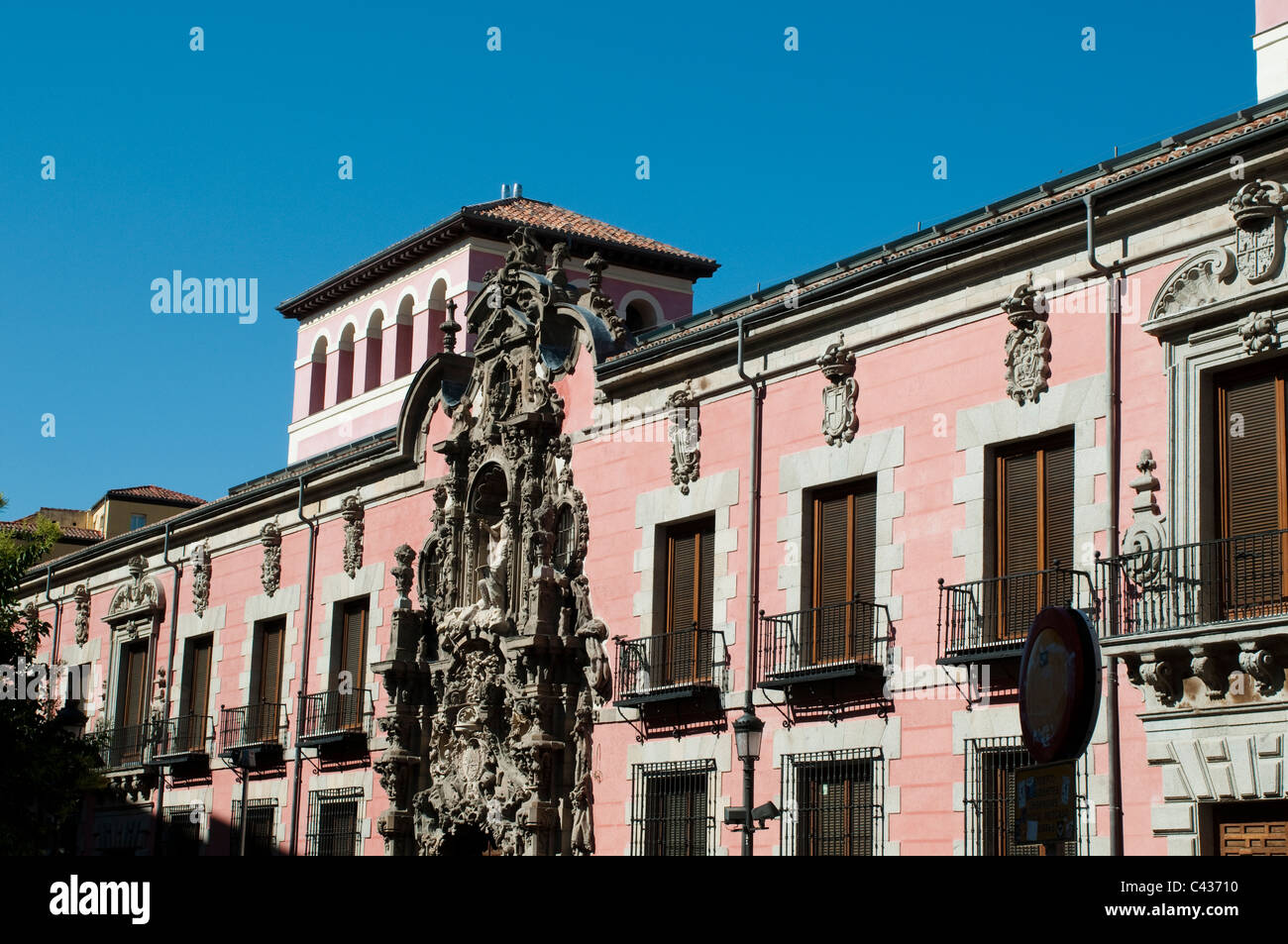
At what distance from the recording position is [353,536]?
87.2 feet

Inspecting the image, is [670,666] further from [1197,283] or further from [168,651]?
[168,651]

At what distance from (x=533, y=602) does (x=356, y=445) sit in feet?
21.9

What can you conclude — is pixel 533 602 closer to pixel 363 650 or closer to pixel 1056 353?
pixel 363 650

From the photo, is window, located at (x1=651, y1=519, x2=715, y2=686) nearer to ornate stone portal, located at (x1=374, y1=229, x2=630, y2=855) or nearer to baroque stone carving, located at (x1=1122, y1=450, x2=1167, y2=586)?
ornate stone portal, located at (x1=374, y1=229, x2=630, y2=855)

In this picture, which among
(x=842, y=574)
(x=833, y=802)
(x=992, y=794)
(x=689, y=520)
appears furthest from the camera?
(x=689, y=520)

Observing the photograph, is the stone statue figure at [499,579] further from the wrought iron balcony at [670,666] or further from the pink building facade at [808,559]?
the wrought iron balcony at [670,666]

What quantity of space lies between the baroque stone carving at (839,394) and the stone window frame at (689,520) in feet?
5.04

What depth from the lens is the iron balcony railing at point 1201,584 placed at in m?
13.9

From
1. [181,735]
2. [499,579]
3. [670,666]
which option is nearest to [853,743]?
[670,666]

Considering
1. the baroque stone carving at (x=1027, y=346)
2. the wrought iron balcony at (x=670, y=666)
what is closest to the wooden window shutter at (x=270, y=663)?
the wrought iron balcony at (x=670, y=666)

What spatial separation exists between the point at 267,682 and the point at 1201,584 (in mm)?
18199

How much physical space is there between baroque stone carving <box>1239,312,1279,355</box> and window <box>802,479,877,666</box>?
188 inches

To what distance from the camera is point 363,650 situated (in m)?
26.1
